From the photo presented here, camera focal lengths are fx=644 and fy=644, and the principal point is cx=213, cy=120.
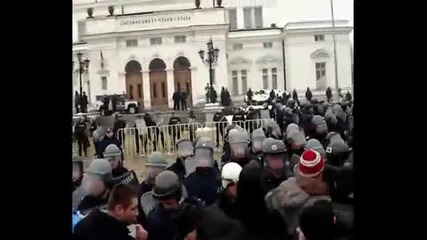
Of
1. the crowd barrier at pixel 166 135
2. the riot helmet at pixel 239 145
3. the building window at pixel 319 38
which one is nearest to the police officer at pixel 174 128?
the crowd barrier at pixel 166 135

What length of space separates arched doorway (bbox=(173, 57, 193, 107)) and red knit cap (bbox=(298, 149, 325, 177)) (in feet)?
3.20

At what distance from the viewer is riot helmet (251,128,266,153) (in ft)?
8.34

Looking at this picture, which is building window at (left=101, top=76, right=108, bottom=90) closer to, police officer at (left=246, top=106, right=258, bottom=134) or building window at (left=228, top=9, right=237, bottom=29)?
police officer at (left=246, top=106, right=258, bottom=134)

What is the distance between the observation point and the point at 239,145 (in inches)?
99.0

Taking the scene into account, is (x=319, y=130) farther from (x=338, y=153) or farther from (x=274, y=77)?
(x=274, y=77)

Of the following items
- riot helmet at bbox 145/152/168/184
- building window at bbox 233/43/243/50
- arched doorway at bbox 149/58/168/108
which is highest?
building window at bbox 233/43/243/50

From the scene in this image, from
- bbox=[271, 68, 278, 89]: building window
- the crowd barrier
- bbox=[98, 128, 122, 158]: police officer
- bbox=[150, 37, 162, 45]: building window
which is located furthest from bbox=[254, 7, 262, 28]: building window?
bbox=[98, 128, 122, 158]: police officer

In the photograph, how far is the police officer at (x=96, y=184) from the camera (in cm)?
215

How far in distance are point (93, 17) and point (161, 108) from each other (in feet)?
1.70

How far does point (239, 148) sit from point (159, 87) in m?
0.68

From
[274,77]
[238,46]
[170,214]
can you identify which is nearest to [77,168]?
[170,214]
